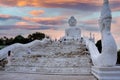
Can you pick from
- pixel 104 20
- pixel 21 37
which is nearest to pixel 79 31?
Result: pixel 21 37

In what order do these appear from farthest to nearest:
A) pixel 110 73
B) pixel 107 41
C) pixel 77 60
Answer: pixel 77 60 → pixel 107 41 → pixel 110 73

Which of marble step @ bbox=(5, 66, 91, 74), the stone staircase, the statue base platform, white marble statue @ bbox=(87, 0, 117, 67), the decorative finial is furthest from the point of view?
the decorative finial

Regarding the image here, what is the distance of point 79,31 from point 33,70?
32.3 m

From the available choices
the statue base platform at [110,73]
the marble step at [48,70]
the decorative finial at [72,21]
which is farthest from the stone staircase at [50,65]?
the decorative finial at [72,21]

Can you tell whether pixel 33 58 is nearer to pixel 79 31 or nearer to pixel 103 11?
pixel 103 11

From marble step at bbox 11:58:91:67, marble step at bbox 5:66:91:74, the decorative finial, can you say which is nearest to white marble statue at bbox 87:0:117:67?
marble step at bbox 5:66:91:74

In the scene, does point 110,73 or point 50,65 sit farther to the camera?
point 50,65

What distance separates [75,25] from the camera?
170ft

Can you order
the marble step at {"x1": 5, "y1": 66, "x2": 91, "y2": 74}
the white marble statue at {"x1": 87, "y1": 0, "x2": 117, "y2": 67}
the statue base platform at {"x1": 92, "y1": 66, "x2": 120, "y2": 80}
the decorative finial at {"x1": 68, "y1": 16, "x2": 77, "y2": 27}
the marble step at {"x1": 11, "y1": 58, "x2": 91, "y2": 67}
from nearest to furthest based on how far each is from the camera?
the statue base platform at {"x1": 92, "y1": 66, "x2": 120, "y2": 80}, the white marble statue at {"x1": 87, "y1": 0, "x2": 117, "y2": 67}, the marble step at {"x1": 5, "y1": 66, "x2": 91, "y2": 74}, the marble step at {"x1": 11, "y1": 58, "x2": 91, "y2": 67}, the decorative finial at {"x1": 68, "y1": 16, "x2": 77, "y2": 27}

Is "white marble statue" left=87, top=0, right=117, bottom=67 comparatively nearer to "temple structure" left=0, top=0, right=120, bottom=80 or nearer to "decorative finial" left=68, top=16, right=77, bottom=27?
"temple structure" left=0, top=0, right=120, bottom=80

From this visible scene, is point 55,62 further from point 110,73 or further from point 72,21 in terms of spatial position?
point 72,21

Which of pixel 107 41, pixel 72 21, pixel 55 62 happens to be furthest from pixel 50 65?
pixel 72 21

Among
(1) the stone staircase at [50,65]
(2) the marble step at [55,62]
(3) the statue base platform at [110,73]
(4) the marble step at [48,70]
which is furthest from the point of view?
(2) the marble step at [55,62]

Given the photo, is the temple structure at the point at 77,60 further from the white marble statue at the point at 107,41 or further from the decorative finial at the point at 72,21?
the decorative finial at the point at 72,21
